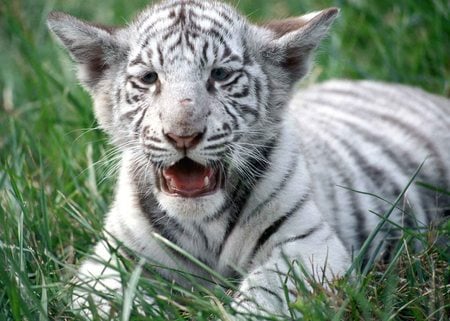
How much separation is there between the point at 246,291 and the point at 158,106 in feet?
2.36

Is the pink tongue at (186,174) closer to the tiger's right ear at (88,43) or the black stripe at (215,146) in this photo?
the black stripe at (215,146)

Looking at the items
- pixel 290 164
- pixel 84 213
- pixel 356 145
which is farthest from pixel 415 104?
pixel 84 213

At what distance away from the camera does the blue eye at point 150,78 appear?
10.8ft

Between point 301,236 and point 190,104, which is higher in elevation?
point 190,104

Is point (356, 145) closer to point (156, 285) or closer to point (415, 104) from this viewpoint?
point (415, 104)

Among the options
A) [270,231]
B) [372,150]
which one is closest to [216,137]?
[270,231]

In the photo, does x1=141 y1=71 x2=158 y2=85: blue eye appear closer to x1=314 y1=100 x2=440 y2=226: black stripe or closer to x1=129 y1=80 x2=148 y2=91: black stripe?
x1=129 y1=80 x2=148 y2=91: black stripe

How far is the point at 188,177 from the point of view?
126 inches

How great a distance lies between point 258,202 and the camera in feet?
11.1

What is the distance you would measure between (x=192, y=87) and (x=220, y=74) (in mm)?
191

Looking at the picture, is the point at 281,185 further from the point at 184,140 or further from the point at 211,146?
the point at 184,140

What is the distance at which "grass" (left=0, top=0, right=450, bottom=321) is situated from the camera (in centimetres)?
285

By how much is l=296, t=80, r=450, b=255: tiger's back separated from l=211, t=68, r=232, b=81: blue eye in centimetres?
71

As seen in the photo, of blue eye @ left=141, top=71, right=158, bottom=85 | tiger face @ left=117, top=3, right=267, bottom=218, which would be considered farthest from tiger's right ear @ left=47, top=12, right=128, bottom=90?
blue eye @ left=141, top=71, right=158, bottom=85
